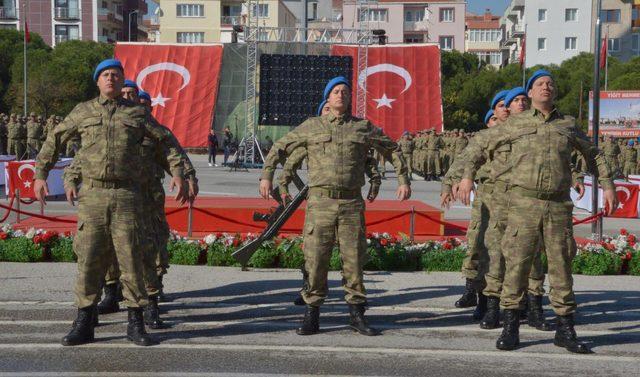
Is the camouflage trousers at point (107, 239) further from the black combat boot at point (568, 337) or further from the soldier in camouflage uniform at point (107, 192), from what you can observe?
the black combat boot at point (568, 337)

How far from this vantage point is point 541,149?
6.97 metres

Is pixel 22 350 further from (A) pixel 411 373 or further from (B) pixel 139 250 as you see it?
(A) pixel 411 373

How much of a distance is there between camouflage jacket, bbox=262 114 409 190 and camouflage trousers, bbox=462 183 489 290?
4.31ft

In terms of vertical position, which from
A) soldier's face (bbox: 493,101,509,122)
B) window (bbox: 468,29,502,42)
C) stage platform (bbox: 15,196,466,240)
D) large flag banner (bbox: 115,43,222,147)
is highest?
window (bbox: 468,29,502,42)

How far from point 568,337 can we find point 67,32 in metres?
93.4

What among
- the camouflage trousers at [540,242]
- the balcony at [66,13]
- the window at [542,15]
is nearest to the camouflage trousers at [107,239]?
the camouflage trousers at [540,242]

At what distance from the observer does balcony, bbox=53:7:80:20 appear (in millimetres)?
92562

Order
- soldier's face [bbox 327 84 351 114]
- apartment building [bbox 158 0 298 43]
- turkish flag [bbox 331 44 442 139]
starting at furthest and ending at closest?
apartment building [bbox 158 0 298 43] < turkish flag [bbox 331 44 442 139] < soldier's face [bbox 327 84 351 114]

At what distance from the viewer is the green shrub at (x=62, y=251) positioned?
11.5m

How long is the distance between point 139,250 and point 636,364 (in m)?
4.00

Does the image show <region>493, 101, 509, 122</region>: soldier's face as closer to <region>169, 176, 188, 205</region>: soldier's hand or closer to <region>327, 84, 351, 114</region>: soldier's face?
<region>327, 84, 351, 114</region>: soldier's face

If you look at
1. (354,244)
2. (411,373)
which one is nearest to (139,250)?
(354,244)

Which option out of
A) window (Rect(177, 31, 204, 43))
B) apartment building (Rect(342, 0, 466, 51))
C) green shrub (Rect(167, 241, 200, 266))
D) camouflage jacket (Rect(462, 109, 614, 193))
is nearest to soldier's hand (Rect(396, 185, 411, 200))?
camouflage jacket (Rect(462, 109, 614, 193))

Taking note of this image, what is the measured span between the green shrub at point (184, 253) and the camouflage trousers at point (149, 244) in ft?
9.53
